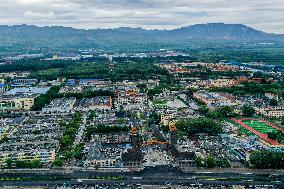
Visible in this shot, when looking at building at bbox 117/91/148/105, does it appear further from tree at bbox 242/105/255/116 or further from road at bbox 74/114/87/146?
tree at bbox 242/105/255/116

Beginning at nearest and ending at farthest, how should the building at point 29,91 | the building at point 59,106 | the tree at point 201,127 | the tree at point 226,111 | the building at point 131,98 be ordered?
the tree at point 201,127, the tree at point 226,111, the building at point 59,106, the building at point 131,98, the building at point 29,91

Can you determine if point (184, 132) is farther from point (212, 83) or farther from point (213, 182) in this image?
point (212, 83)

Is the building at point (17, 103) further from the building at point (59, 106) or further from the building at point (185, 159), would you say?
the building at point (185, 159)

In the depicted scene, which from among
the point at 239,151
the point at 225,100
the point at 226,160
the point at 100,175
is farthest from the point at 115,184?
the point at 225,100

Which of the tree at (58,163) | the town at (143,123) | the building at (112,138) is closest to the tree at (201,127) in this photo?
the town at (143,123)

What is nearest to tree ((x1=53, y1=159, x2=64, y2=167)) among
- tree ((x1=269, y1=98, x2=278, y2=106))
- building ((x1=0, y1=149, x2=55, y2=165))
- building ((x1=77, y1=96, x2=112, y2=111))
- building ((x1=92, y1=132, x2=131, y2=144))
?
building ((x1=0, y1=149, x2=55, y2=165))
